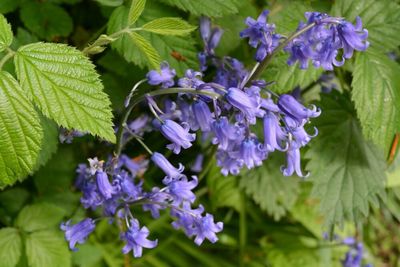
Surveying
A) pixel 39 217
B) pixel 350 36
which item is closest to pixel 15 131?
pixel 39 217

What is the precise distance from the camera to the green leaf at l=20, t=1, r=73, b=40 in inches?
86.0

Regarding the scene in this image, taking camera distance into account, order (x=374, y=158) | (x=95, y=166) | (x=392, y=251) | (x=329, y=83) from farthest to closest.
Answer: (x=392, y=251), (x=329, y=83), (x=374, y=158), (x=95, y=166)

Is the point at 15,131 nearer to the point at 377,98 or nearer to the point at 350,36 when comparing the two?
the point at 350,36

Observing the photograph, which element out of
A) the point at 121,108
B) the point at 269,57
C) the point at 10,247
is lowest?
the point at 10,247

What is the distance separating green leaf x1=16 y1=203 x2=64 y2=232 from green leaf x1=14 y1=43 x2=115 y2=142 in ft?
2.55

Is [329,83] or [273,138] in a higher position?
[273,138]

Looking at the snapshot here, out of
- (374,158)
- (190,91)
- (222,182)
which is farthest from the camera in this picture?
(222,182)

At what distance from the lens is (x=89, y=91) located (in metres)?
1.50

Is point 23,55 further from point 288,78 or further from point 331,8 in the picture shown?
point 331,8

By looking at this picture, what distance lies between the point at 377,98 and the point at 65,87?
1.03m

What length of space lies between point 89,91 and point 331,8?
106cm

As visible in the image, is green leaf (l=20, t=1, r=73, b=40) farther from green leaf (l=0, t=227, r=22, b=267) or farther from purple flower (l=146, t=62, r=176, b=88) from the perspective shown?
green leaf (l=0, t=227, r=22, b=267)

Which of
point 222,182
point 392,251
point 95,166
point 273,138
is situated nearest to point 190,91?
point 273,138

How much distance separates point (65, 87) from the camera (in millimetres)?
1470
